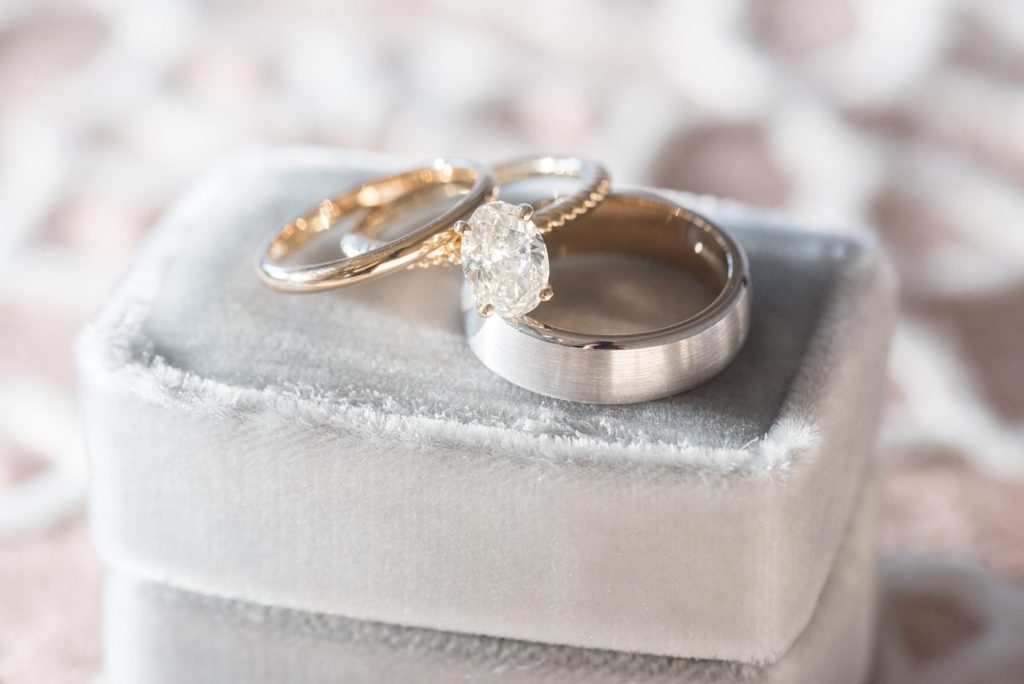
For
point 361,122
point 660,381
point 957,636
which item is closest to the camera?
point 660,381

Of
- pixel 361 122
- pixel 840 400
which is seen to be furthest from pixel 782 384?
pixel 361 122

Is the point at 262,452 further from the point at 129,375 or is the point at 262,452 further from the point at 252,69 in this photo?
the point at 252,69

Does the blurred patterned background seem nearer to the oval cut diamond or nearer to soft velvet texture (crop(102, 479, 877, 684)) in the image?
soft velvet texture (crop(102, 479, 877, 684))

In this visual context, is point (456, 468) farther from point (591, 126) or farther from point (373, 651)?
point (591, 126)

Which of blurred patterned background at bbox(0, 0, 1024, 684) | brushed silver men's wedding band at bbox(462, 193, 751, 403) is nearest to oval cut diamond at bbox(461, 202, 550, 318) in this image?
brushed silver men's wedding band at bbox(462, 193, 751, 403)

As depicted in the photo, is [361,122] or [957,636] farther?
[361,122]

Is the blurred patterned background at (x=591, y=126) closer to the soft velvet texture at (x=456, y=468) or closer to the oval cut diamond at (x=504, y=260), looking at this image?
the soft velvet texture at (x=456, y=468)

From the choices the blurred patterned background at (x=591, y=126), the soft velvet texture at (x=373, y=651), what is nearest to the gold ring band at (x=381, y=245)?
the soft velvet texture at (x=373, y=651)
